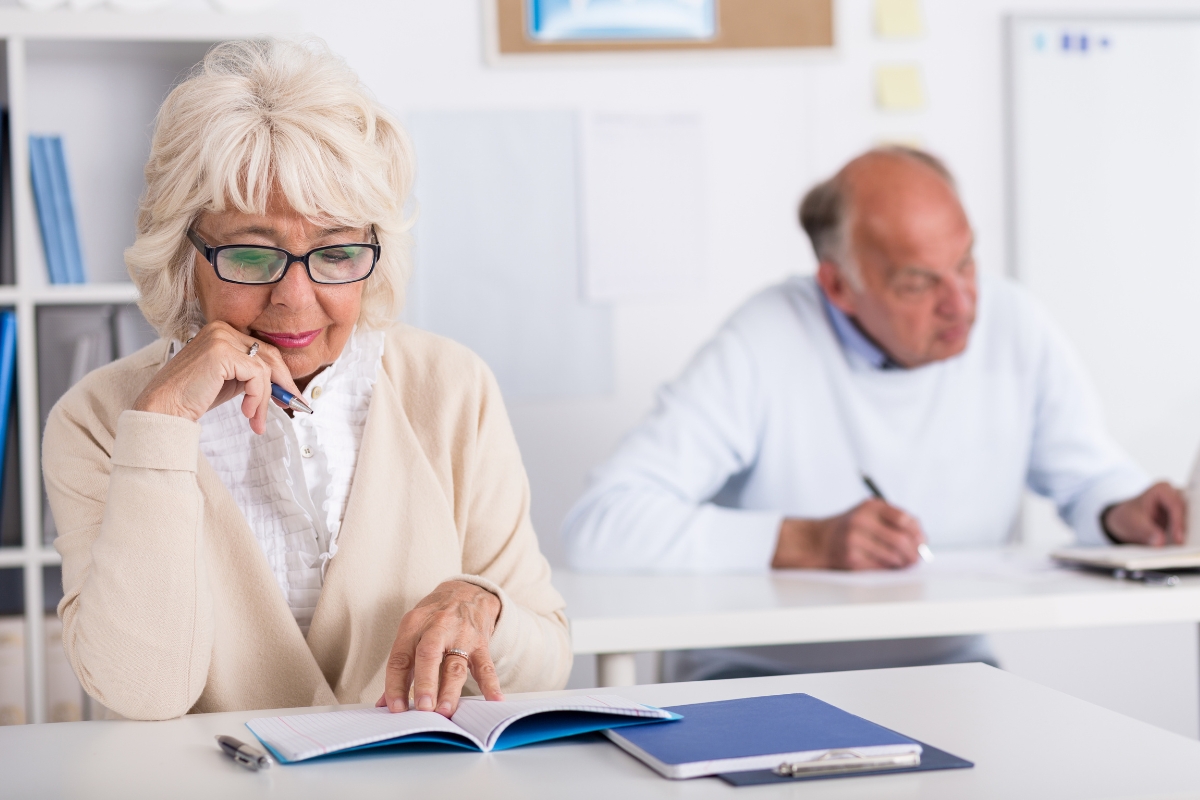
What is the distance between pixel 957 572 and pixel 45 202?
1.67 m

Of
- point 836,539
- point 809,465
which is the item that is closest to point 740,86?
point 809,465

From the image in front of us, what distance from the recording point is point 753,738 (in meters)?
0.84

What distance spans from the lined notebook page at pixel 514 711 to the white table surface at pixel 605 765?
0.02 metres

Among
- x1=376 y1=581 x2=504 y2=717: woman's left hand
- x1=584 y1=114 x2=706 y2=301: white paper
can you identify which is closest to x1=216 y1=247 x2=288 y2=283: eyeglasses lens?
x1=376 y1=581 x2=504 y2=717: woman's left hand

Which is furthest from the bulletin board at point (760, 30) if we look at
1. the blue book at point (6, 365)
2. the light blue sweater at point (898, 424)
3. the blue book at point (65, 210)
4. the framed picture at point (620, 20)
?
the blue book at point (6, 365)

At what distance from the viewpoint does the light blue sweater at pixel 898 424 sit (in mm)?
2012

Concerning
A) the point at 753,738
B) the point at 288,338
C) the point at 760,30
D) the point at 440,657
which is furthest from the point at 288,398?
the point at 760,30

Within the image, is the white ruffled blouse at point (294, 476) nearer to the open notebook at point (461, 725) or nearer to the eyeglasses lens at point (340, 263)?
the eyeglasses lens at point (340, 263)

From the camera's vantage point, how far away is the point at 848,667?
6.19 ft

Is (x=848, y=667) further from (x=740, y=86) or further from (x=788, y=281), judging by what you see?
(x=740, y=86)

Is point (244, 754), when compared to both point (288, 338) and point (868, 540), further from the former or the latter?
point (868, 540)

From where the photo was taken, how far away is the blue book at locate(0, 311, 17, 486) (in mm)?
2080

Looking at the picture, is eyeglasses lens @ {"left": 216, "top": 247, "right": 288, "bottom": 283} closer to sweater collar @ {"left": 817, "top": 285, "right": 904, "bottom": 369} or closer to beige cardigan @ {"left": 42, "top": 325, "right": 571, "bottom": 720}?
beige cardigan @ {"left": 42, "top": 325, "right": 571, "bottom": 720}

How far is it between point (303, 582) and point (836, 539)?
32.8 inches
